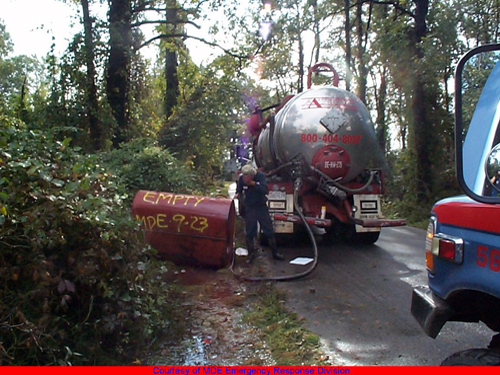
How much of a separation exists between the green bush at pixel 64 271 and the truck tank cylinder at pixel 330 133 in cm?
501

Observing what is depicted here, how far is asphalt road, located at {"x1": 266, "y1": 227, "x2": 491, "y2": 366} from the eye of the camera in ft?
14.3

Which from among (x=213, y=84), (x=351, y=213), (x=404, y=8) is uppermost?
(x=404, y=8)

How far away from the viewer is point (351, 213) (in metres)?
9.21

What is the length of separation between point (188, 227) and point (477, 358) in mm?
5181

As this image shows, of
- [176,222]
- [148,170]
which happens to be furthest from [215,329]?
[148,170]

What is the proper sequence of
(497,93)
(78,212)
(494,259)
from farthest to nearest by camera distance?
1. (78,212)
2. (497,93)
3. (494,259)

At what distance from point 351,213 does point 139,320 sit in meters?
5.90

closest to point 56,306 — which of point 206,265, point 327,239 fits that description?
point 206,265

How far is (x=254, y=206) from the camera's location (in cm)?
820

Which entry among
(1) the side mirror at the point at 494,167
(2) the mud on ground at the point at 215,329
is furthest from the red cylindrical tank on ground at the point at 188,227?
(1) the side mirror at the point at 494,167

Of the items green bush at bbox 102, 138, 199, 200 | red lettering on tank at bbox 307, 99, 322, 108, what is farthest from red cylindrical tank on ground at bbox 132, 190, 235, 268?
red lettering on tank at bbox 307, 99, 322, 108

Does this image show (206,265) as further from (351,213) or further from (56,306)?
(56,306)

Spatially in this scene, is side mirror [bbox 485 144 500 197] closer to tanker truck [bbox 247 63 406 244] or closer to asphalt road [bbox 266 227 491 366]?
asphalt road [bbox 266 227 491 366]

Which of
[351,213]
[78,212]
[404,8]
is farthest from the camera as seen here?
[404,8]
